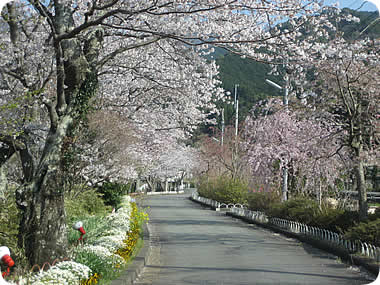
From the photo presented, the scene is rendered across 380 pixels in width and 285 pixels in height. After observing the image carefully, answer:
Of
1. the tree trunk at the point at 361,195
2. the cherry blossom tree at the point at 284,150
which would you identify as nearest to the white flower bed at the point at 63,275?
the tree trunk at the point at 361,195

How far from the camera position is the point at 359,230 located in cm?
1165

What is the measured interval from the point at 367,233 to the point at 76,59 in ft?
25.3

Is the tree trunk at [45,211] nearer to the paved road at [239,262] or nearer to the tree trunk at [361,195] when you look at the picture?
the paved road at [239,262]

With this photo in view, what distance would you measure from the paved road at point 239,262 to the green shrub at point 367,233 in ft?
Result: 2.53

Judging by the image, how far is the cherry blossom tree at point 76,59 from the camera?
28.6 ft

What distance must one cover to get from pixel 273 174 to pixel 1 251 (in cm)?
1835

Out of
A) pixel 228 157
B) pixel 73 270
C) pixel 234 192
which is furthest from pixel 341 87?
pixel 228 157

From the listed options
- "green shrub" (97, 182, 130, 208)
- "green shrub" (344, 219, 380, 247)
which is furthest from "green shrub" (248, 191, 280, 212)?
"green shrub" (344, 219, 380, 247)

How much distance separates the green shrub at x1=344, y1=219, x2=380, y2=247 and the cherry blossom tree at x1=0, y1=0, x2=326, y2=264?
476cm

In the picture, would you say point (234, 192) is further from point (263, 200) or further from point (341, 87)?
point (341, 87)

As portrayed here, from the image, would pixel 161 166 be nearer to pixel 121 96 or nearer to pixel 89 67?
pixel 121 96

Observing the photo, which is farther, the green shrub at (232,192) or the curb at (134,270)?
the green shrub at (232,192)

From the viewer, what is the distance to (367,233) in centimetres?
1141

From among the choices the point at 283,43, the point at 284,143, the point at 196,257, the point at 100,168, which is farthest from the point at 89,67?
the point at 284,143
